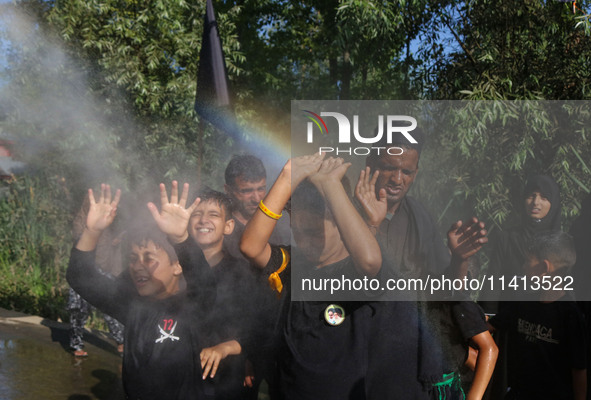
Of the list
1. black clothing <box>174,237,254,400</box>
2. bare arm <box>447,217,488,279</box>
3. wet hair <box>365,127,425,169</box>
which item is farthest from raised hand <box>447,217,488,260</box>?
black clothing <box>174,237,254,400</box>

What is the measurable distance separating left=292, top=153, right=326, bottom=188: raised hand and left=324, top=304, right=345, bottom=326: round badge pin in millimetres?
552

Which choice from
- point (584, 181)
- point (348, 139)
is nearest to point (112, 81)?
point (348, 139)

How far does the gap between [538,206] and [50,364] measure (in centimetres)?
416

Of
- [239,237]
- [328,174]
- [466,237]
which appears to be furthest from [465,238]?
[239,237]

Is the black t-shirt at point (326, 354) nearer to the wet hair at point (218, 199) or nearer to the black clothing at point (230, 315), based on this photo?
the black clothing at point (230, 315)

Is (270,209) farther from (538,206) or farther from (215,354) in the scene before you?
(538,206)

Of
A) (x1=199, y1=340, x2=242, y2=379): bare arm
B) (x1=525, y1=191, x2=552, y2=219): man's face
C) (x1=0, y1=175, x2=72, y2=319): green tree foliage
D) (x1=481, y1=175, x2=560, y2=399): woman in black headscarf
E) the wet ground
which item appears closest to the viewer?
(x1=199, y1=340, x2=242, y2=379): bare arm

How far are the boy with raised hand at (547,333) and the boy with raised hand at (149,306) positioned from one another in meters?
1.58

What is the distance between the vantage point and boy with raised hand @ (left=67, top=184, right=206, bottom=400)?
9.96 ft

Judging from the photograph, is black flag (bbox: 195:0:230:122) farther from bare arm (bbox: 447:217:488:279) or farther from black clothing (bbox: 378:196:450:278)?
bare arm (bbox: 447:217:488:279)

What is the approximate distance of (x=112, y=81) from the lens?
18.5 feet

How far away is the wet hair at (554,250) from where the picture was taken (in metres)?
3.30

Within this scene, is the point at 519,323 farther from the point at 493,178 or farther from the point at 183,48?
the point at 183,48

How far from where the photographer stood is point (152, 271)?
317cm
